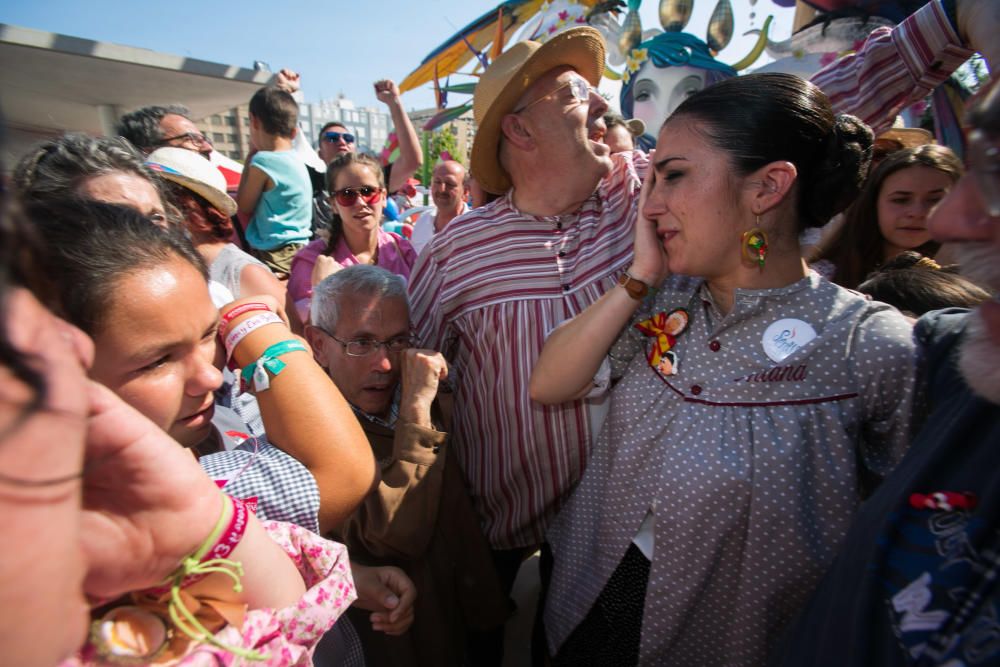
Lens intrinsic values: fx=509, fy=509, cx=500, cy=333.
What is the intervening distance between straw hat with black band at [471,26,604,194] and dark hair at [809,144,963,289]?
1576mm

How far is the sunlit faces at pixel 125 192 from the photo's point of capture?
5.32ft

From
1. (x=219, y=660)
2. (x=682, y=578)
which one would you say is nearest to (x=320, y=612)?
(x=219, y=660)

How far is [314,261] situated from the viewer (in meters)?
3.18

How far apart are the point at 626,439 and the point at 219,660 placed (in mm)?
1117

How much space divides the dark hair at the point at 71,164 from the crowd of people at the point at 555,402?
12mm

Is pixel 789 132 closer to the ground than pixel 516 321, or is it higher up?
higher up

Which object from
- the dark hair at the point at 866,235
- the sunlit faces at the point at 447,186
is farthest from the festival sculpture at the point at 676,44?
the dark hair at the point at 866,235

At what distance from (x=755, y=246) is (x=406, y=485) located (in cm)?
121

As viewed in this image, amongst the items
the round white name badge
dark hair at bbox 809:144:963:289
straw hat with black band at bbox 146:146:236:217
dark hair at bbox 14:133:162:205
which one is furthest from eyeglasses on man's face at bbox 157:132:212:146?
dark hair at bbox 809:144:963:289

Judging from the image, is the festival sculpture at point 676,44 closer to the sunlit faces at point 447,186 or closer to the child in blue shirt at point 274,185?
the sunlit faces at point 447,186

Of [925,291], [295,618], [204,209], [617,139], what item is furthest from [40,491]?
[617,139]

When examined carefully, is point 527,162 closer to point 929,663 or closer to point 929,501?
point 929,501

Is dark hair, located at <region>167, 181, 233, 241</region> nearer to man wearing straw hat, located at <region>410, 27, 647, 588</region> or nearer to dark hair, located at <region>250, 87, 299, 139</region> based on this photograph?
man wearing straw hat, located at <region>410, 27, 647, 588</region>

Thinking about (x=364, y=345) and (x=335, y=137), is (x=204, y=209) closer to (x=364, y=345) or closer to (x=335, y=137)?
(x=364, y=345)
